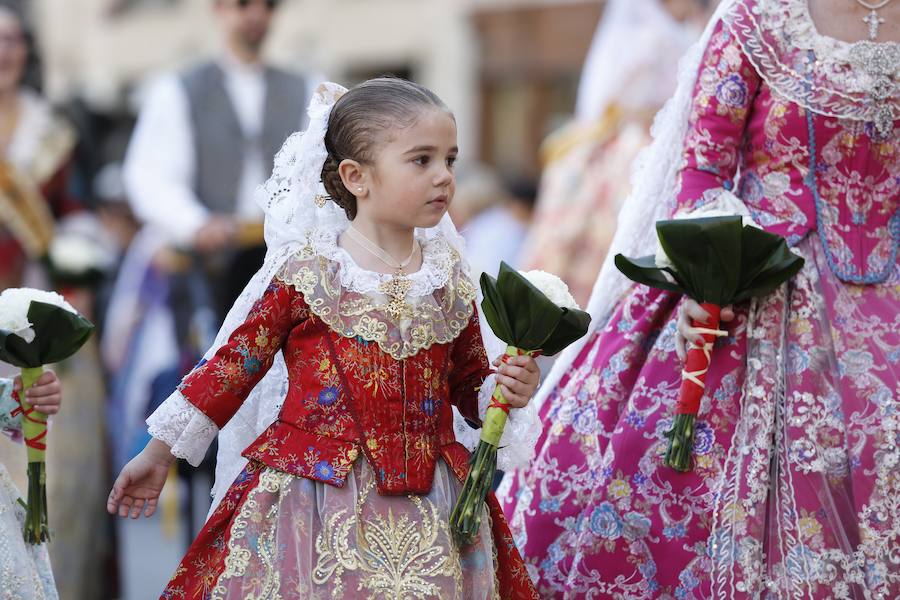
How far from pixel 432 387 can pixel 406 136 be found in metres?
0.58

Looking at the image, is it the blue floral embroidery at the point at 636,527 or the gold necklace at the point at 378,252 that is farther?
the blue floral embroidery at the point at 636,527

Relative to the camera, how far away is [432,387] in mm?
3500

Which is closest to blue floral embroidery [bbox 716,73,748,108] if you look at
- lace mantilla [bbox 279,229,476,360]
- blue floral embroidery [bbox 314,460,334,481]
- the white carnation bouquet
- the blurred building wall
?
the white carnation bouquet

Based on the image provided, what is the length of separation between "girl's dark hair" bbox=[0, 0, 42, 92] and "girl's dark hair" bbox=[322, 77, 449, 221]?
10.5 ft

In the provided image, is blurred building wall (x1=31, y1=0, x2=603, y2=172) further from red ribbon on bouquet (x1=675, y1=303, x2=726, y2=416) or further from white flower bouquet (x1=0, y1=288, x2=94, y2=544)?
red ribbon on bouquet (x1=675, y1=303, x2=726, y2=416)

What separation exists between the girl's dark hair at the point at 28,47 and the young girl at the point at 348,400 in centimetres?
323

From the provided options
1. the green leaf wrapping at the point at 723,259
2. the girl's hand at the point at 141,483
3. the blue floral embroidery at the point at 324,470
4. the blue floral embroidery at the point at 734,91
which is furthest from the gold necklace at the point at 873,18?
the girl's hand at the point at 141,483

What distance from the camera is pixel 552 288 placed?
344cm

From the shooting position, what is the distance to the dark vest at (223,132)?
6.40m

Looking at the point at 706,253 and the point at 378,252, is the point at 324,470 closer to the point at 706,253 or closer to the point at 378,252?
the point at 378,252

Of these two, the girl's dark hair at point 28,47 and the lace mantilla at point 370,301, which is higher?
the girl's dark hair at point 28,47

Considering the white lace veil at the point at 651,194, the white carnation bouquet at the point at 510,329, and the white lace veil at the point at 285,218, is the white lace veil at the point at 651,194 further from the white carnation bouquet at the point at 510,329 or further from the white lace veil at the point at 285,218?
the white lace veil at the point at 285,218

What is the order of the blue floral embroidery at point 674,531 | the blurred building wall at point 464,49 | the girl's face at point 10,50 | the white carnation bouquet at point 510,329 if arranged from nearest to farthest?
the white carnation bouquet at point 510,329 → the blue floral embroidery at point 674,531 → the girl's face at point 10,50 → the blurred building wall at point 464,49

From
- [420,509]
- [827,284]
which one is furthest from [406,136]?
[827,284]
